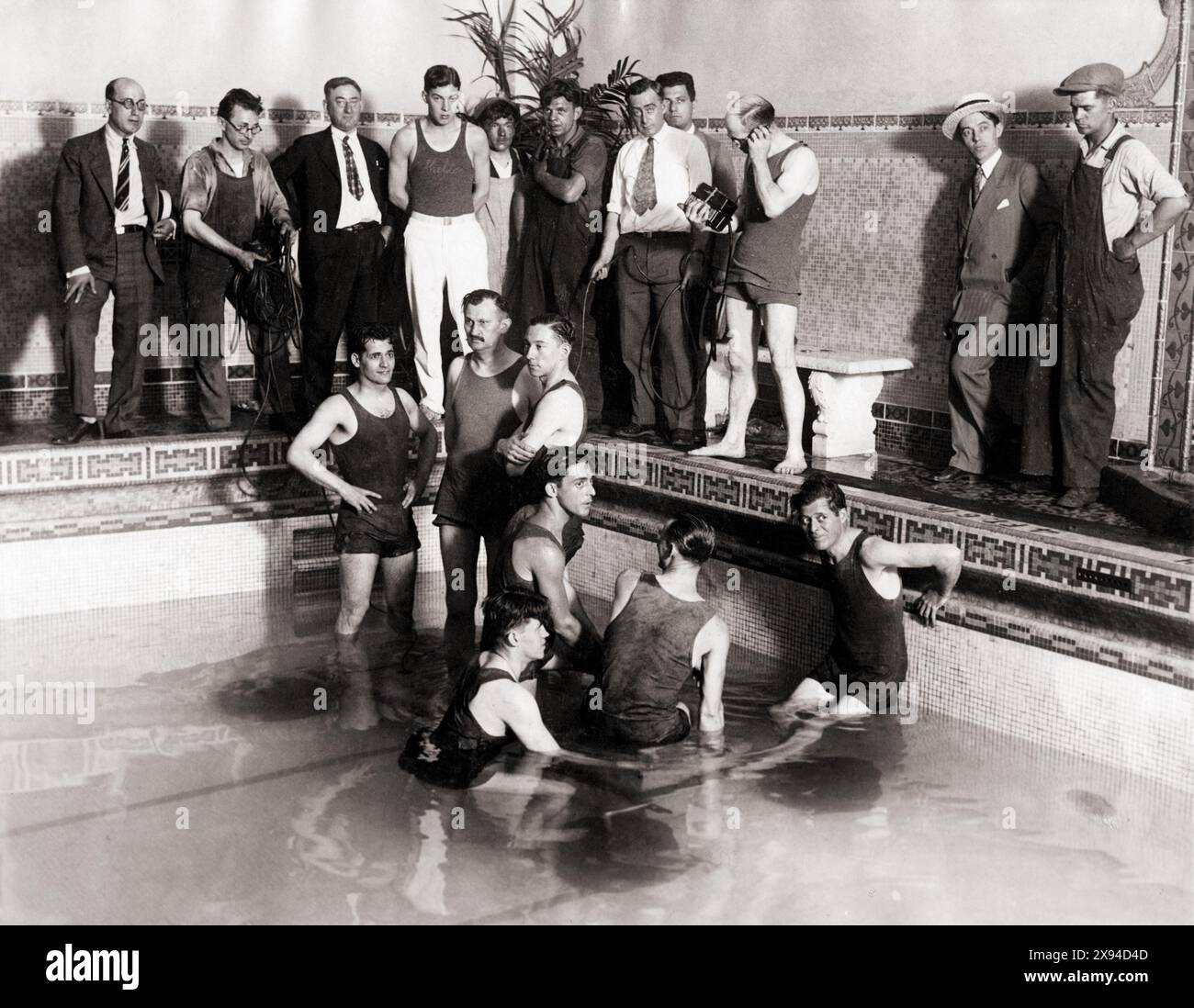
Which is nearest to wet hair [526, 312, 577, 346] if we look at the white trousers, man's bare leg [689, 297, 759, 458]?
man's bare leg [689, 297, 759, 458]

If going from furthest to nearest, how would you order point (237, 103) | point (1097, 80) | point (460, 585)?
point (237, 103), point (460, 585), point (1097, 80)

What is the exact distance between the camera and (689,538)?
588 centimetres

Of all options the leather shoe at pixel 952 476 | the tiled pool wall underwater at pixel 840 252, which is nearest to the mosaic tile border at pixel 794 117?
the tiled pool wall underwater at pixel 840 252

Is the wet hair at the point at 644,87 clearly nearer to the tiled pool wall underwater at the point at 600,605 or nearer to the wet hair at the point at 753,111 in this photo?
the wet hair at the point at 753,111

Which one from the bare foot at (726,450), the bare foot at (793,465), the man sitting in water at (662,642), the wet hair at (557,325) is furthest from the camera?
the bare foot at (726,450)

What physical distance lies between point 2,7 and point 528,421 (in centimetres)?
461

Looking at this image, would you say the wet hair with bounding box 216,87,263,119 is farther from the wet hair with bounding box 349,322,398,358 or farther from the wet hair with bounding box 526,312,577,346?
the wet hair with bounding box 526,312,577,346

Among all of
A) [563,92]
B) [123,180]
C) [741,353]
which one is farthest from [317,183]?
[741,353]

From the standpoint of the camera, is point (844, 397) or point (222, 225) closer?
point (844, 397)

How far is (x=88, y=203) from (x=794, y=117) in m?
4.22

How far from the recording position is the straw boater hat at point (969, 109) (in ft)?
25.3

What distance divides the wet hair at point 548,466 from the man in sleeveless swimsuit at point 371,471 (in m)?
0.85

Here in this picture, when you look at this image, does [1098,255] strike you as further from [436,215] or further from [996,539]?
[436,215]

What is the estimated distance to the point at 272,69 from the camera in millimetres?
10039
